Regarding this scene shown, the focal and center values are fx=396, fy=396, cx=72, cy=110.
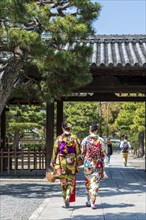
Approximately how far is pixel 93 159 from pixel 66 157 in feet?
1.79

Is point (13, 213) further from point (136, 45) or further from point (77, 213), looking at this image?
point (136, 45)

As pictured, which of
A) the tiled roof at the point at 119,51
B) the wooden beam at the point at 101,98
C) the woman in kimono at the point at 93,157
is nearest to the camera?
the woman in kimono at the point at 93,157

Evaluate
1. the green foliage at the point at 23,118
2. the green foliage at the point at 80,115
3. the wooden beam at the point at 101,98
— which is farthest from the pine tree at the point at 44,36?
the green foliage at the point at 80,115

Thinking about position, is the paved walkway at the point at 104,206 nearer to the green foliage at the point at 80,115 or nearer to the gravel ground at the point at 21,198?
the gravel ground at the point at 21,198

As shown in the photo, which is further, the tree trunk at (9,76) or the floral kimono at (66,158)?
the floral kimono at (66,158)

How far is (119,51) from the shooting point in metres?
12.8

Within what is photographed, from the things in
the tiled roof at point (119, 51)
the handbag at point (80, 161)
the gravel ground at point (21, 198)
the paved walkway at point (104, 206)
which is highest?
the tiled roof at point (119, 51)

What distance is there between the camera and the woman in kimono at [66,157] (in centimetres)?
789

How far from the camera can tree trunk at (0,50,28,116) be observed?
6.31 meters

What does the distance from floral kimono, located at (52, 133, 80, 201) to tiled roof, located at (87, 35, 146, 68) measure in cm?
A: 357

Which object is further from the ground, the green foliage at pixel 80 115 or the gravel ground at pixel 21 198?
the green foliage at pixel 80 115

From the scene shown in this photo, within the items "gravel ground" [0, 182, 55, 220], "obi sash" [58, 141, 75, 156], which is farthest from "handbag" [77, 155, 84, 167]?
"gravel ground" [0, 182, 55, 220]

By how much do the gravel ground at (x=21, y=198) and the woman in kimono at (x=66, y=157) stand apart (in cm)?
87

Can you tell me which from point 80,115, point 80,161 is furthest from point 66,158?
point 80,115
